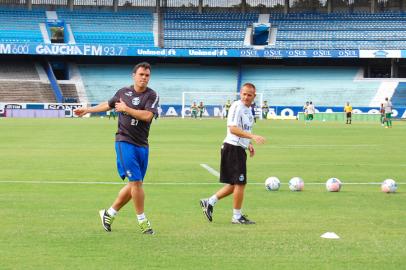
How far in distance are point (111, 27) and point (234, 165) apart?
6526 centimetres

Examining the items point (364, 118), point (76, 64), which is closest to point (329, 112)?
point (364, 118)

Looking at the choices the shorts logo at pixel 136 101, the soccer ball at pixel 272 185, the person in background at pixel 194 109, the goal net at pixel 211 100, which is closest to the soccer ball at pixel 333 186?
the soccer ball at pixel 272 185

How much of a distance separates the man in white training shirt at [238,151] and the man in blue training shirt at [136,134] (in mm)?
1455

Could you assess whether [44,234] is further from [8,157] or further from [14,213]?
[8,157]

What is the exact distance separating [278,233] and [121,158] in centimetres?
222

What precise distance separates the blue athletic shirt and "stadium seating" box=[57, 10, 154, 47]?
62.0 m

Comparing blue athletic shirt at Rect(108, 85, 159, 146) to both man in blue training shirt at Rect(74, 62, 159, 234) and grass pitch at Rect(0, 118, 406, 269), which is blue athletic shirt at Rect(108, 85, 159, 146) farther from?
grass pitch at Rect(0, 118, 406, 269)

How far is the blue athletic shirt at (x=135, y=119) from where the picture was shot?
30.5 ft

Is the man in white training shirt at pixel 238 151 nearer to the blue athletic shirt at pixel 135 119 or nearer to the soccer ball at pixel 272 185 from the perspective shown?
the blue athletic shirt at pixel 135 119

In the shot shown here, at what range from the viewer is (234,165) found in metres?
10.4

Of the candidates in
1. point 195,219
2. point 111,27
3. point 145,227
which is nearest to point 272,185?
point 195,219

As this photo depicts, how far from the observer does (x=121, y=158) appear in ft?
30.6

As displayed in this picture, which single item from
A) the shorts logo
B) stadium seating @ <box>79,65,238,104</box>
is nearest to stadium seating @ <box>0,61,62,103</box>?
stadium seating @ <box>79,65,238,104</box>

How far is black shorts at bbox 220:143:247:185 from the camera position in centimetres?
1040
